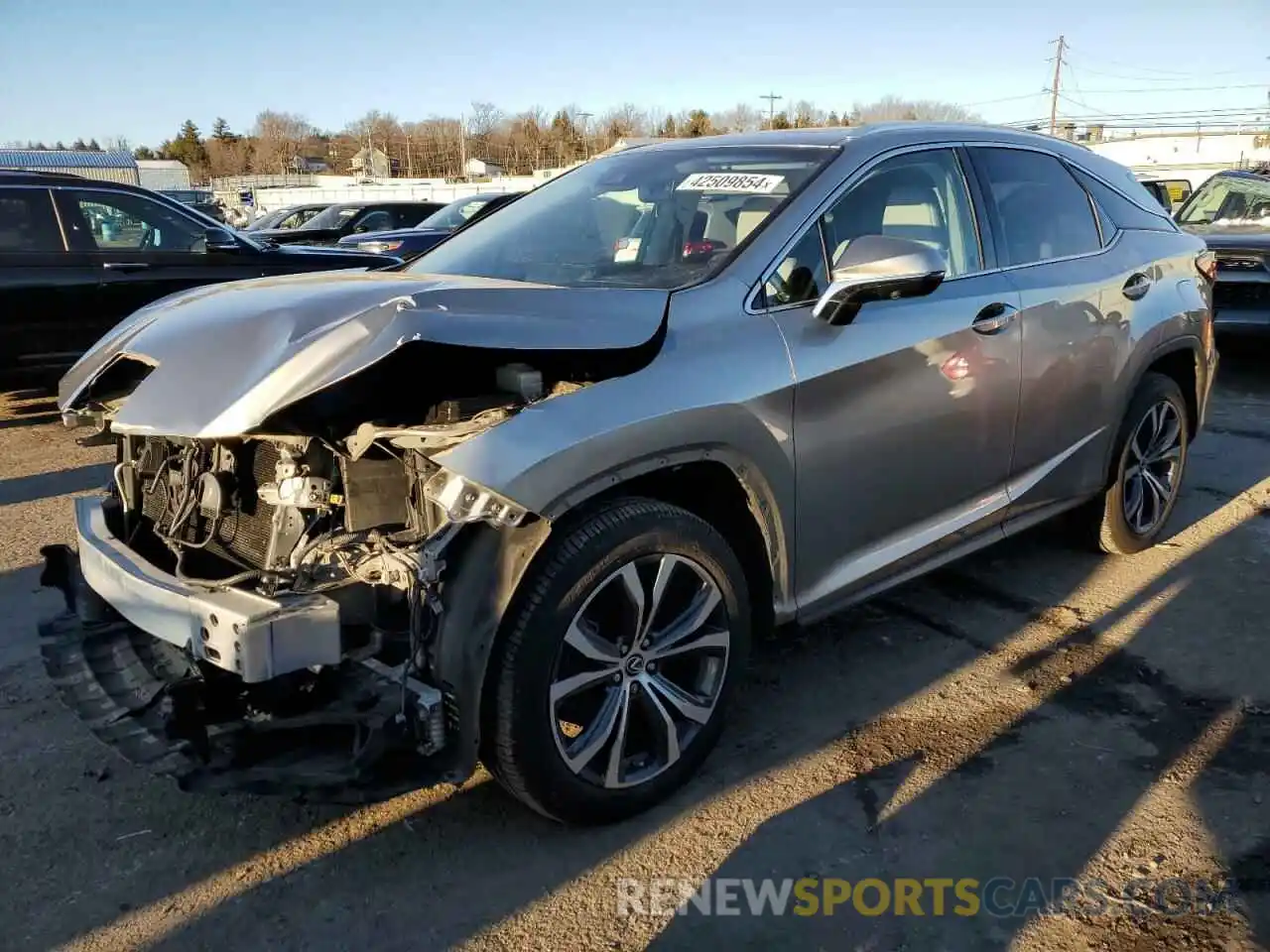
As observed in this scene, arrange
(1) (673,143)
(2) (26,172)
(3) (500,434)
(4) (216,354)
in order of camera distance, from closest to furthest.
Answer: (3) (500,434)
(4) (216,354)
(1) (673,143)
(2) (26,172)

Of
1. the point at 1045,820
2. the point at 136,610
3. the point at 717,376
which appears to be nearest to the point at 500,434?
the point at 717,376

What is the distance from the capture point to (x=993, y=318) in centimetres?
352

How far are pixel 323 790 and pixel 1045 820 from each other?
75.8 inches

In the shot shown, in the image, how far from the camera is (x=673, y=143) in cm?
395

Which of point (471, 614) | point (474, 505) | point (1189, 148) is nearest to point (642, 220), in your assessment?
point (474, 505)

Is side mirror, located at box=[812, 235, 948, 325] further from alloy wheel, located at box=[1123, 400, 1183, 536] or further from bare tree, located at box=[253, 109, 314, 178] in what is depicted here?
bare tree, located at box=[253, 109, 314, 178]

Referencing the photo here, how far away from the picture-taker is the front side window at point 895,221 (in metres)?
3.04

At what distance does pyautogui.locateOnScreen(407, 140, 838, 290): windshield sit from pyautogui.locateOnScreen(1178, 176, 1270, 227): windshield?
331 inches

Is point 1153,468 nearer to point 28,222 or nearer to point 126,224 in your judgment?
point 126,224

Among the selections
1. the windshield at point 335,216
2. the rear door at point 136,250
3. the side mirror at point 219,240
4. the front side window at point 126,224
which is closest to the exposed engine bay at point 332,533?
the rear door at point 136,250

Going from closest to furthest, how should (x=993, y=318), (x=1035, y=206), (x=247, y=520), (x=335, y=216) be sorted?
1. (x=247, y=520)
2. (x=993, y=318)
3. (x=1035, y=206)
4. (x=335, y=216)

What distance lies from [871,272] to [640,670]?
4.22ft

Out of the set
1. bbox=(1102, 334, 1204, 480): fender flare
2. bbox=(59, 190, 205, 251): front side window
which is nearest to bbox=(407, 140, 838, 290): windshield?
bbox=(1102, 334, 1204, 480): fender flare

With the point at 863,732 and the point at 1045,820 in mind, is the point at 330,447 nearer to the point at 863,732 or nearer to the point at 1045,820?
the point at 863,732
